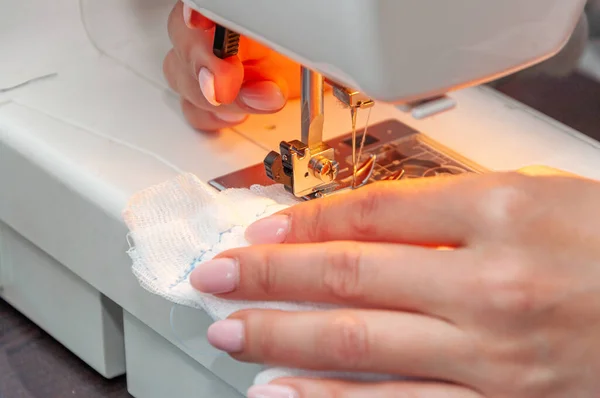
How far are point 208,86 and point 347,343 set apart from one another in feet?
0.94

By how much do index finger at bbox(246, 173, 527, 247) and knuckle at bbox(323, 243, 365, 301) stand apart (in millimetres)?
27

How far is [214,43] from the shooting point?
30.7 inches

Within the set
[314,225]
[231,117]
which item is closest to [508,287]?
[314,225]

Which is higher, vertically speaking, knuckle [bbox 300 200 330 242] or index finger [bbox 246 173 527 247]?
index finger [bbox 246 173 527 247]

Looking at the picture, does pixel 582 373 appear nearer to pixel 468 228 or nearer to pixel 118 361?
pixel 468 228

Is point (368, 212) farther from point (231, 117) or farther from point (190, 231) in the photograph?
point (231, 117)

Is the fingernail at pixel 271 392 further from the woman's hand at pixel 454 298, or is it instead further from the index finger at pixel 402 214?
the index finger at pixel 402 214

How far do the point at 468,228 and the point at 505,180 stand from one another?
4cm

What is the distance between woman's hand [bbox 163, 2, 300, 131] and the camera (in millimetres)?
782

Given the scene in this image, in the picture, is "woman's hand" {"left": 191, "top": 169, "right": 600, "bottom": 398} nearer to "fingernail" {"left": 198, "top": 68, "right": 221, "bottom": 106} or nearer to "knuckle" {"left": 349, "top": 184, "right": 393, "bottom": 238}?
"knuckle" {"left": 349, "top": 184, "right": 393, "bottom": 238}

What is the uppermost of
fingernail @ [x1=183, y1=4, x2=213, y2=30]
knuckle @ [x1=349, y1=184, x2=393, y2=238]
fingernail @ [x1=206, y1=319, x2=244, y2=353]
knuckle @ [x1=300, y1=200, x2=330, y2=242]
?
fingernail @ [x1=183, y1=4, x2=213, y2=30]

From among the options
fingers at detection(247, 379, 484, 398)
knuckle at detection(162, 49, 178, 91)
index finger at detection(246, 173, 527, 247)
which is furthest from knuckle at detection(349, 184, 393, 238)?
knuckle at detection(162, 49, 178, 91)

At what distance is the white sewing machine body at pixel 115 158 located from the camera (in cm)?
77

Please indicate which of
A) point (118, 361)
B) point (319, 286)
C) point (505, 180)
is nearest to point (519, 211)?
point (505, 180)
